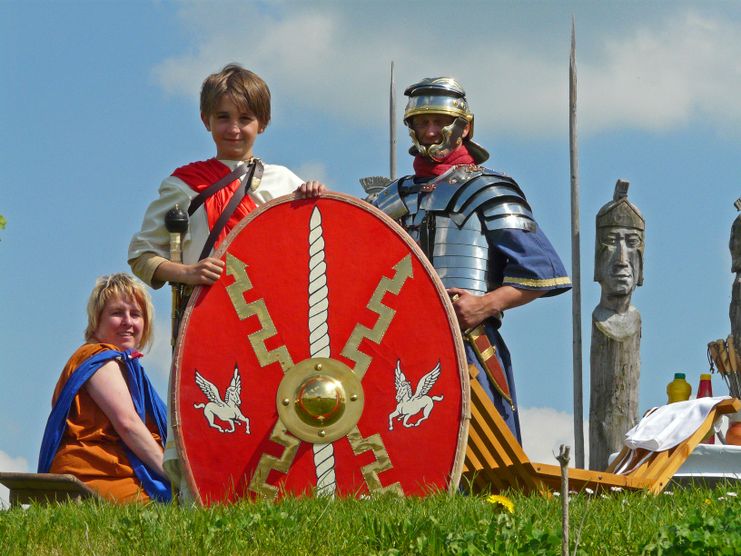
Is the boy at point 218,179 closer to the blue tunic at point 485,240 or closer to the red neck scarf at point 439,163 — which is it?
the blue tunic at point 485,240

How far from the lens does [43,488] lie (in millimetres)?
5594

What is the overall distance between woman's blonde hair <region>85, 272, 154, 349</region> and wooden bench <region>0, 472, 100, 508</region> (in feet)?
2.32

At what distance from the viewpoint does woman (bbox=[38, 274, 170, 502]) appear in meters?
5.74

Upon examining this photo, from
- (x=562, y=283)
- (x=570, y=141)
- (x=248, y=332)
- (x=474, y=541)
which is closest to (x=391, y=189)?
(x=562, y=283)

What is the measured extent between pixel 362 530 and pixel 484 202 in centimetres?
207

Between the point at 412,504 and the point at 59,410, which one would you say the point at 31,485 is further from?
the point at 412,504

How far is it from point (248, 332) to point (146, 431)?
0.83 m

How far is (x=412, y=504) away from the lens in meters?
4.77

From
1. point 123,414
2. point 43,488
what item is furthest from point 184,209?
point 43,488

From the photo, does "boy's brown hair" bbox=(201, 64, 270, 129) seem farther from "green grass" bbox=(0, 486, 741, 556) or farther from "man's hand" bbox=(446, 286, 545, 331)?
"green grass" bbox=(0, 486, 741, 556)

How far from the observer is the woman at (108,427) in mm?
5742

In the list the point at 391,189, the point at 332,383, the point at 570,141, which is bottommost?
the point at 332,383

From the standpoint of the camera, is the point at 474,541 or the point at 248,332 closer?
the point at 474,541

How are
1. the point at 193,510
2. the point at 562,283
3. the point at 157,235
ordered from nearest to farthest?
the point at 193,510 → the point at 157,235 → the point at 562,283
